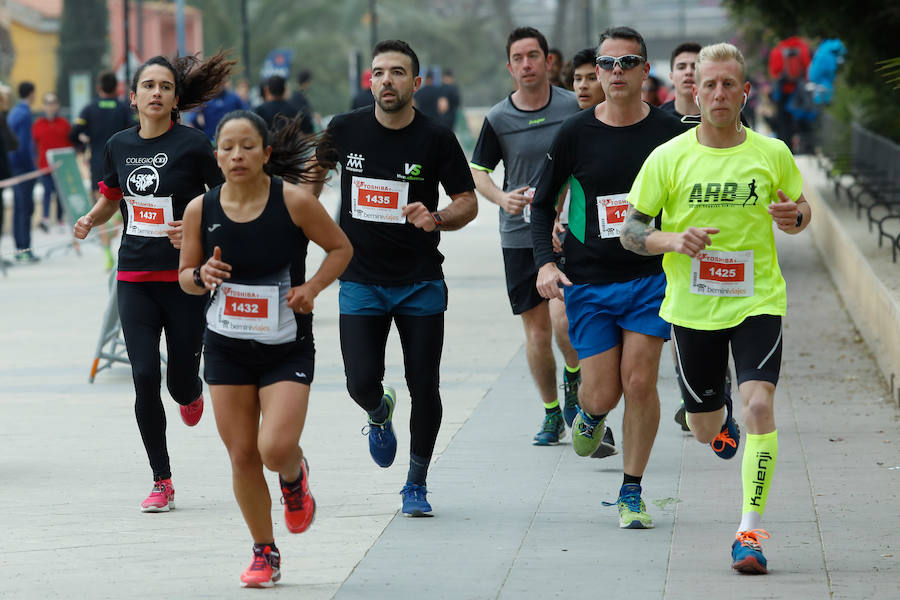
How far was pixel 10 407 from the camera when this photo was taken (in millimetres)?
9945

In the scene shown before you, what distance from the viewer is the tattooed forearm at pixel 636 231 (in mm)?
5957

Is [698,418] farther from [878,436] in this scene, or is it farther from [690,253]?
[878,436]

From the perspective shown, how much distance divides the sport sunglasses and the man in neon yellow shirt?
29.1 inches

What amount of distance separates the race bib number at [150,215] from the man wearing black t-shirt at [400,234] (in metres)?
0.83

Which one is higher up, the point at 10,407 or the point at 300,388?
the point at 300,388

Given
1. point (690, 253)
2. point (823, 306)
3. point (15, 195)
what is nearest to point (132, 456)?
point (690, 253)

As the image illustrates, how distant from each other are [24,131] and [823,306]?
12.7m

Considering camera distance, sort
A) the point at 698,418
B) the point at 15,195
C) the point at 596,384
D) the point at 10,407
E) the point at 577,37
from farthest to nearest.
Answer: the point at 577,37
the point at 15,195
the point at 10,407
the point at 596,384
the point at 698,418

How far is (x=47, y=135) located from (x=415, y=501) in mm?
17619

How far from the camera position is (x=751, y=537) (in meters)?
5.77

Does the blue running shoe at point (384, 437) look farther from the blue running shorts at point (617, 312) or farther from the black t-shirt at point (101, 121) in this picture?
the black t-shirt at point (101, 121)

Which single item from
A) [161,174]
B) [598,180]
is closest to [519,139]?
[598,180]

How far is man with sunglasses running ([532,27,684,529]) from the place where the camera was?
6.64 meters

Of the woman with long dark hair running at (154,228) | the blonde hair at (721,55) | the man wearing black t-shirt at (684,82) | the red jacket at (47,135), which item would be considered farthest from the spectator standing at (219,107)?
the blonde hair at (721,55)
